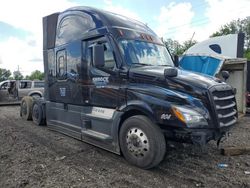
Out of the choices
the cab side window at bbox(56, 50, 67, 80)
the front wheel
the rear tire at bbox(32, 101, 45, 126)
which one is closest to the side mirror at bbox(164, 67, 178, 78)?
the front wheel

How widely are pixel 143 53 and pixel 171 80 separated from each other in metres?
1.20

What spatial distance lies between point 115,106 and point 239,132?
14.3 feet

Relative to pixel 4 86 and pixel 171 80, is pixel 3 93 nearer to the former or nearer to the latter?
pixel 4 86

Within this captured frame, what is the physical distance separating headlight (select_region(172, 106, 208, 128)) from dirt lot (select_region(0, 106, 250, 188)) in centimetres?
59

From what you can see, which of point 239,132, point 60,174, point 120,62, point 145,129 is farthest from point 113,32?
point 239,132

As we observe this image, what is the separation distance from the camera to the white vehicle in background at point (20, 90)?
49.8 ft

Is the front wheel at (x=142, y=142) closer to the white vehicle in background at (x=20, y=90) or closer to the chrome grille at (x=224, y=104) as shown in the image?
the chrome grille at (x=224, y=104)

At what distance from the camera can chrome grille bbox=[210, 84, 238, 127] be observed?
159 inches

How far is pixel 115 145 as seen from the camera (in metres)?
4.82

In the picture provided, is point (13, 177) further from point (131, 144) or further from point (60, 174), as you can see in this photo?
point (131, 144)

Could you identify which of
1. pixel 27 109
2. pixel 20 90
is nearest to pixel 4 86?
pixel 20 90

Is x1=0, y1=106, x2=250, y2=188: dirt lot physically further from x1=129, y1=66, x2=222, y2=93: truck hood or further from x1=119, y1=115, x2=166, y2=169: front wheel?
x1=129, y1=66, x2=222, y2=93: truck hood

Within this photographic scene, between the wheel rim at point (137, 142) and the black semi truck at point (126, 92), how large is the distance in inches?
0.4

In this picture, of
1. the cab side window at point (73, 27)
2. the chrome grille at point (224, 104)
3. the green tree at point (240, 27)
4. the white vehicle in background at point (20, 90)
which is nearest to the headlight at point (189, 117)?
the chrome grille at point (224, 104)
